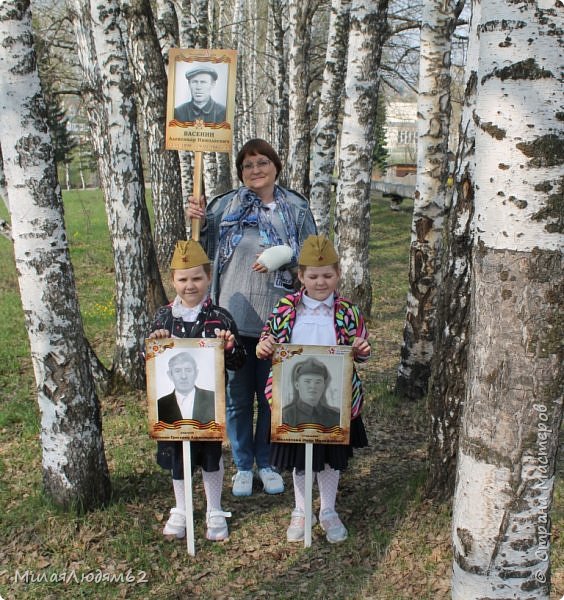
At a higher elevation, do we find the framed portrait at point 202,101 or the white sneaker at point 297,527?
the framed portrait at point 202,101

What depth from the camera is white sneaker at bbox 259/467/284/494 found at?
4.30 metres

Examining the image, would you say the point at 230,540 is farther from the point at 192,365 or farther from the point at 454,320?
the point at 454,320

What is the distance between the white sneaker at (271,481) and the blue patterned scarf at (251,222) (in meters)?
1.43

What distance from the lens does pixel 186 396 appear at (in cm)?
350

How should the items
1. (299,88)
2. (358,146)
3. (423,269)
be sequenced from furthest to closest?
(299,88) → (358,146) → (423,269)

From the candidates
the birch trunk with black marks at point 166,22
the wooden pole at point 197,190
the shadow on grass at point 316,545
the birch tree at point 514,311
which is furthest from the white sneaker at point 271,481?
the birch trunk with black marks at point 166,22

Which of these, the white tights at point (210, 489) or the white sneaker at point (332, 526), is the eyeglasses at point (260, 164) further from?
the white sneaker at point (332, 526)

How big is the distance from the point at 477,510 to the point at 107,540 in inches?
→ 88.9

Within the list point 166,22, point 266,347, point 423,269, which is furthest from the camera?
point 166,22

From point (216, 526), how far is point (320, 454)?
2.52ft

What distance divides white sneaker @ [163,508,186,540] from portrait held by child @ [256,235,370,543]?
626 mm

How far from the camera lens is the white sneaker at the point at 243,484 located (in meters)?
4.27

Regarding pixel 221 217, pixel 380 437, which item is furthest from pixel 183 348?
pixel 380 437

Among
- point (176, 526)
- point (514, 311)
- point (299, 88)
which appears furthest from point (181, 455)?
point (299, 88)
